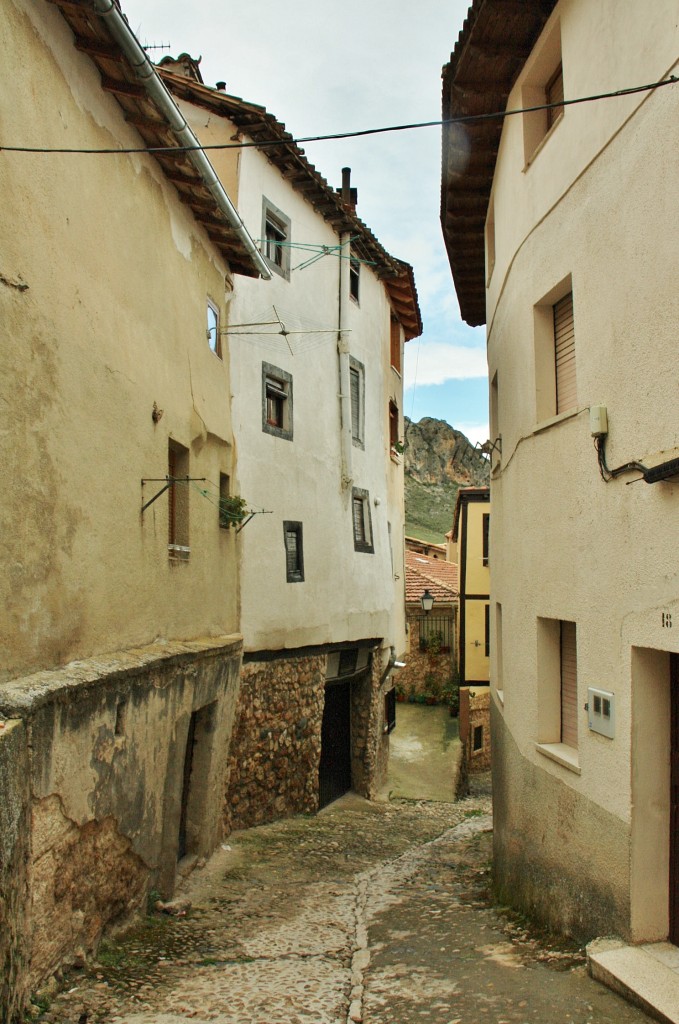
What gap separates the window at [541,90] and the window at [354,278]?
8.81 m

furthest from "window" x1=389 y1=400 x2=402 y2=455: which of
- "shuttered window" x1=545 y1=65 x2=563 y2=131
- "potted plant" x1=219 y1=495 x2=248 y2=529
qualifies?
"shuttered window" x1=545 y1=65 x2=563 y2=131

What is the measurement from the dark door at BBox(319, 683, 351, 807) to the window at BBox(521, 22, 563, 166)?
35.0 feet

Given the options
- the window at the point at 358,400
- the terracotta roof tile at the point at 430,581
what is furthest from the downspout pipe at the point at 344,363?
the terracotta roof tile at the point at 430,581

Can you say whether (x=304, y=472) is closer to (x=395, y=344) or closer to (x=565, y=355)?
(x=565, y=355)

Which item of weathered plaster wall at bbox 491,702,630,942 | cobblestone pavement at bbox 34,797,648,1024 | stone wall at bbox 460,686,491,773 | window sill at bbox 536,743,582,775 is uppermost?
window sill at bbox 536,743,582,775

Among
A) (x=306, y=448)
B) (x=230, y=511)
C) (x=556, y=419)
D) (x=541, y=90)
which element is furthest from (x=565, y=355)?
(x=306, y=448)

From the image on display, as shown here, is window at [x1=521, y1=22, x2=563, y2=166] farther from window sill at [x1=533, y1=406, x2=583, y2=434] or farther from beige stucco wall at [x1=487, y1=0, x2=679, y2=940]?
window sill at [x1=533, y1=406, x2=583, y2=434]

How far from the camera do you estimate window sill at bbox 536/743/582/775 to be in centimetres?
665

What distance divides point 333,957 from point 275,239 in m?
11.3

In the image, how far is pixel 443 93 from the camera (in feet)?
29.1

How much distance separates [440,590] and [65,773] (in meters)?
21.8

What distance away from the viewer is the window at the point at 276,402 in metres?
13.2

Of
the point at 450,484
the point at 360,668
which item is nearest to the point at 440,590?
the point at 360,668

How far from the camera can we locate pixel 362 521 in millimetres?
16797
